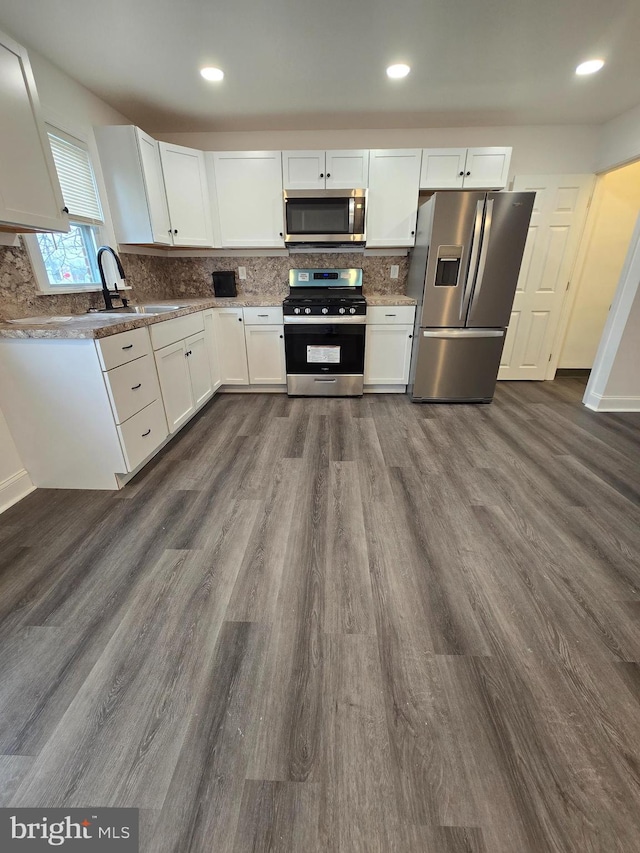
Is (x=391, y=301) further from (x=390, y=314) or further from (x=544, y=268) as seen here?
(x=544, y=268)

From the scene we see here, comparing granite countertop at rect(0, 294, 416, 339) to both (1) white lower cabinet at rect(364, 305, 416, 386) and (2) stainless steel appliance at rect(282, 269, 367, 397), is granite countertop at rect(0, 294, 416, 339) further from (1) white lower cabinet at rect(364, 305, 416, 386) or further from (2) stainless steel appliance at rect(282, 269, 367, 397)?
(1) white lower cabinet at rect(364, 305, 416, 386)

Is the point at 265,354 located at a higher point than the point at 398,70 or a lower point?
lower

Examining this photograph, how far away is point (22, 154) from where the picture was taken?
170 cm

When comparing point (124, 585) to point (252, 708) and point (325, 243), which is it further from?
point (325, 243)

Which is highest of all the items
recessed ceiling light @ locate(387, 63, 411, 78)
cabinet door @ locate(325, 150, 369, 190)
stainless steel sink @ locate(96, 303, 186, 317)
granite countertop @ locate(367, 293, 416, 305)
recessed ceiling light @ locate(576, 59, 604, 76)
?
recessed ceiling light @ locate(576, 59, 604, 76)

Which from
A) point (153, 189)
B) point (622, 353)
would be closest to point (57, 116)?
point (153, 189)

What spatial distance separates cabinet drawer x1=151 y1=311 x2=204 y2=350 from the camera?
2.30 metres

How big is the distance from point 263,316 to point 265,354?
374 millimetres

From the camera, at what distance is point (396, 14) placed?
1819 mm

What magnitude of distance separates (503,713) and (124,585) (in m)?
1.47

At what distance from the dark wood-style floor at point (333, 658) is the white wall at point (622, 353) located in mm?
1277

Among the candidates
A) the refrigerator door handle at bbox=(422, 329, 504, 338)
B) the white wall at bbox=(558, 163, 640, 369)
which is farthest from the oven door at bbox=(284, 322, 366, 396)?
the white wall at bbox=(558, 163, 640, 369)

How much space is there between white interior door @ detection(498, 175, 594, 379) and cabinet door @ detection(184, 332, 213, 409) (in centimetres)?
333

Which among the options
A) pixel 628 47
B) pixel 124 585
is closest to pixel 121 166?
pixel 124 585
